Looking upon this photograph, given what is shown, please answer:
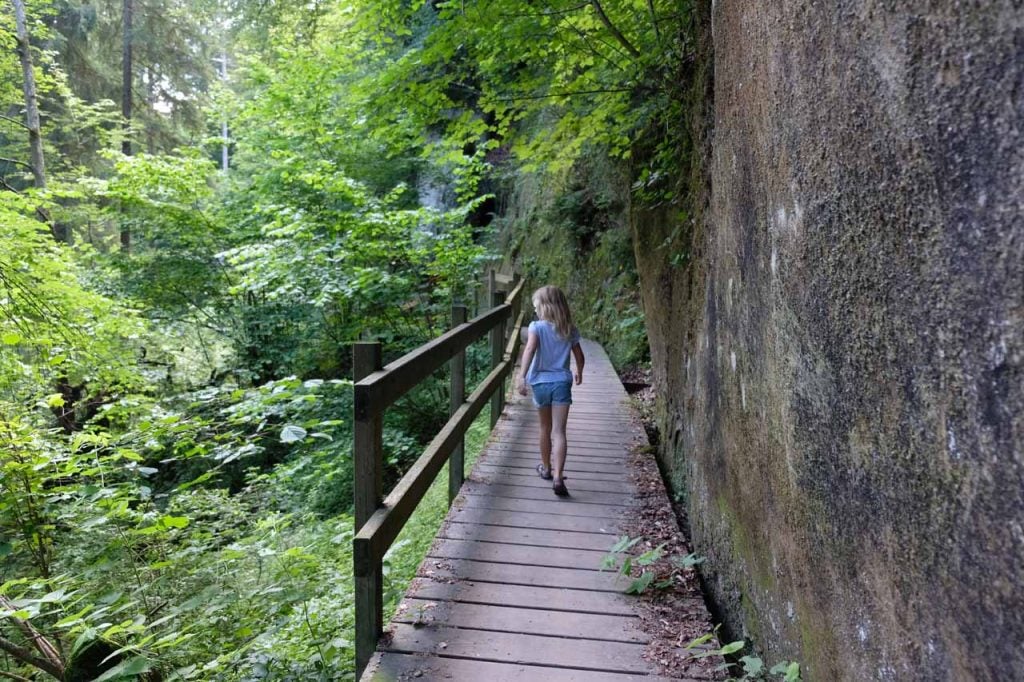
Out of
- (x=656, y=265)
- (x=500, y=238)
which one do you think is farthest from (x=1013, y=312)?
(x=500, y=238)

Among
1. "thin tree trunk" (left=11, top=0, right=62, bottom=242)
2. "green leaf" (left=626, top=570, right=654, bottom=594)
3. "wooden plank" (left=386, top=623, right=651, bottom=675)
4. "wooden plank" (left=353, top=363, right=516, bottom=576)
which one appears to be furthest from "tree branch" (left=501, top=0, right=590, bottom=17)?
"thin tree trunk" (left=11, top=0, right=62, bottom=242)

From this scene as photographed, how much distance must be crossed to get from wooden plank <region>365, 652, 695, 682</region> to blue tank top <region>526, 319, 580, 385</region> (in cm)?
236

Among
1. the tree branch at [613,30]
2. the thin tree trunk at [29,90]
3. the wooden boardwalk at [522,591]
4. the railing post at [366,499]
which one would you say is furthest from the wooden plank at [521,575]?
the thin tree trunk at [29,90]

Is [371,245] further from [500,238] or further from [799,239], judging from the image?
[500,238]

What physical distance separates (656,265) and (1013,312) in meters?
4.97

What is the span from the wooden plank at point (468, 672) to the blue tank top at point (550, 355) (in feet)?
7.75

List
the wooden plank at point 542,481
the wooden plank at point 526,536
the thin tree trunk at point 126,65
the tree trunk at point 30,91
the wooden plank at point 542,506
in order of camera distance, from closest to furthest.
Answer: the wooden plank at point 526,536
the wooden plank at point 542,506
the wooden plank at point 542,481
the tree trunk at point 30,91
the thin tree trunk at point 126,65

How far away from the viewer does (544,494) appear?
4.79 meters

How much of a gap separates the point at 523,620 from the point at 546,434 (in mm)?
2001

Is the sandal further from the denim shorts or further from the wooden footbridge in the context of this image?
the denim shorts

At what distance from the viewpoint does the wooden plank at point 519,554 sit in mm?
3660

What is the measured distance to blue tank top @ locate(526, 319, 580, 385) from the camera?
465cm

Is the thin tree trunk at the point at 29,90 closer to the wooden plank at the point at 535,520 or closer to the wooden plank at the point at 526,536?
the wooden plank at the point at 535,520

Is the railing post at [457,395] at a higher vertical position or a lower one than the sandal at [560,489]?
higher
